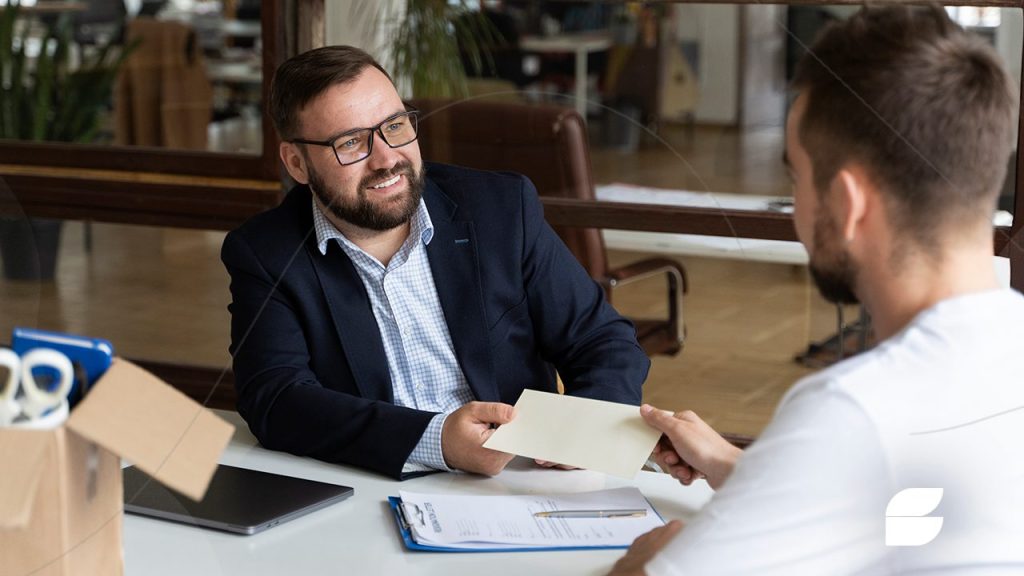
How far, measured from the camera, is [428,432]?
58.5 inches

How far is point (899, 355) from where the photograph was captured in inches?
34.1

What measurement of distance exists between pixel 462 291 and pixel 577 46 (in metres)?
6.75

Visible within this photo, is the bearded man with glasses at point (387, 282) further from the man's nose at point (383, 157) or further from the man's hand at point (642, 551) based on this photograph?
the man's hand at point (642, 551)

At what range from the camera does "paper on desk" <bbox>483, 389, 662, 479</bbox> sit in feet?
4.29

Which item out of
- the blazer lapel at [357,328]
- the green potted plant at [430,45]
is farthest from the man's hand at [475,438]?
the green potted plant at [430,45]

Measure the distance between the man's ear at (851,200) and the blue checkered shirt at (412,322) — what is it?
2.97ft

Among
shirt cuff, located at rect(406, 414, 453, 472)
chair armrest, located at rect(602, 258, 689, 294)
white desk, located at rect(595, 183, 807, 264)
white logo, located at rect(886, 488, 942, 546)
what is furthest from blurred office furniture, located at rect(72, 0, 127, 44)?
white logo, located at rect(886, 488, 942, 546)

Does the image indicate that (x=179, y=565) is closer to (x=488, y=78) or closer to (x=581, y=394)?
(x=581, y=394)

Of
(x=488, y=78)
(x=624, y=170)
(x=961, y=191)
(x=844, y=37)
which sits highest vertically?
(x=844, y=37)

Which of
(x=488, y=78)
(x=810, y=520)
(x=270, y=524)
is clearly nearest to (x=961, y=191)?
(x=810, y=520)

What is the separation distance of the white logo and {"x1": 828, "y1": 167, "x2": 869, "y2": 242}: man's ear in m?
0.18

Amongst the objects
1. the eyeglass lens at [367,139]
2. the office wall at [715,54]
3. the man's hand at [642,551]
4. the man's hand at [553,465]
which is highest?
the eyeglass lens at [367,139]

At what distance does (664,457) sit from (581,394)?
38 cm

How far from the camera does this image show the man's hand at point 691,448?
1.32 meters
